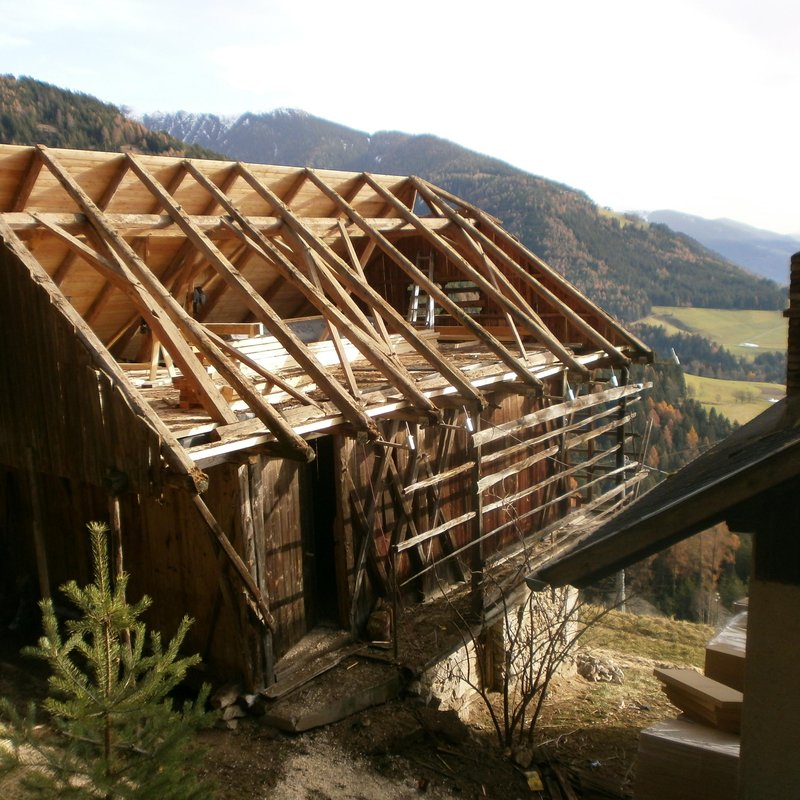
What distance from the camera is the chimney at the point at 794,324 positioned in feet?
13.8

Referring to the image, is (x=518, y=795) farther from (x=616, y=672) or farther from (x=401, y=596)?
(x=616, y=672)

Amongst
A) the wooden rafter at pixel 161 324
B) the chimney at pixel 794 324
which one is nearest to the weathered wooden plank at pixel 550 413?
the wooden rafter at pixel 161 324

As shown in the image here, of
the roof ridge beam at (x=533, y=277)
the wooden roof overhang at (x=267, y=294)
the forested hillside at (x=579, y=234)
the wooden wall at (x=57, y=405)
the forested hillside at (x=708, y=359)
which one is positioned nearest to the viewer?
the wooden wall at (x=57, y=405)

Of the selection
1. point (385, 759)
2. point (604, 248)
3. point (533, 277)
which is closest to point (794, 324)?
point (385, 759)

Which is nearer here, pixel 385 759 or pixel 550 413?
pixel 385 759

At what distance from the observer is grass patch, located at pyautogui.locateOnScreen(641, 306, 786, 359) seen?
94.2 meters

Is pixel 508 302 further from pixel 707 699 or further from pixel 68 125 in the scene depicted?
pixel 68 125

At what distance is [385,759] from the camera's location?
24.1 feet

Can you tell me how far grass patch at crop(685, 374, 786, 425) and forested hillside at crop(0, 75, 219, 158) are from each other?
51502 millimetres

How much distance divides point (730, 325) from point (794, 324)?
10269 cm

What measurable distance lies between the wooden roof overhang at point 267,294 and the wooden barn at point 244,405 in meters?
0.04

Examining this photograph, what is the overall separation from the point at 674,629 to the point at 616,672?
6.32m

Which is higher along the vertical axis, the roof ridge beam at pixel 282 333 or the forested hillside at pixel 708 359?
the roof ridge beam at pixel 282 333

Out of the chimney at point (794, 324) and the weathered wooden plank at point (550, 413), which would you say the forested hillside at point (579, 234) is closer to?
the weathered wooden plank at point (550, 413)
